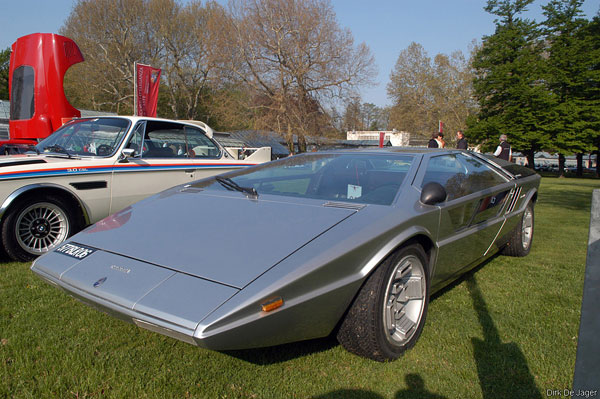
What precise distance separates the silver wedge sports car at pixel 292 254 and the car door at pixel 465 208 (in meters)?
0.02

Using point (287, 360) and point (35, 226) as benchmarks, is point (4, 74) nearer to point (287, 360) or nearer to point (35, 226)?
point (35, 226)

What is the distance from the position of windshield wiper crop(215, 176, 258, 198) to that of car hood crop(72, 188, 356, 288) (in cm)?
7

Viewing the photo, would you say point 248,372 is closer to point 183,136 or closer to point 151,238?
point 151,238

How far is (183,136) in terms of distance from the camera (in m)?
5.73

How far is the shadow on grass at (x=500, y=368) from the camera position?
2.10 metres

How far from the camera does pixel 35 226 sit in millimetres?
4238

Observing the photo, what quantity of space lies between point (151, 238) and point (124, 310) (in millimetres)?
584

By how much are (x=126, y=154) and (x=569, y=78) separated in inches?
1455

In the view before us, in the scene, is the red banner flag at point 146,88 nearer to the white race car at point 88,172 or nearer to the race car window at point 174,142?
the race car window at point 174,142

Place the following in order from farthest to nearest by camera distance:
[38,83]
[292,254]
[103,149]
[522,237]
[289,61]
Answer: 1. [289,61]
2. [38,83]
3. [103,149]
4. [522,237]
5. [292,254]

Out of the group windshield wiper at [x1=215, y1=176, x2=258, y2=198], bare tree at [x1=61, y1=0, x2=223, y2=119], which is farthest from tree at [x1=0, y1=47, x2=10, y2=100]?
windshield wiper at [x1=215, y1=176, x2=258, y2=198]

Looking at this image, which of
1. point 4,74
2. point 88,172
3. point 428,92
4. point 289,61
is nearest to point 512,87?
point 428,92

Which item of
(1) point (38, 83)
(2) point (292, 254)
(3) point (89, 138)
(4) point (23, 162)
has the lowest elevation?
(2) point (292, 254)

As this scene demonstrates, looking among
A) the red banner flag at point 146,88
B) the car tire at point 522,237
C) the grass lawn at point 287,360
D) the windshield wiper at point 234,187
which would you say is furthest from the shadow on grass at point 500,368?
the red banner flag at point 146,88
